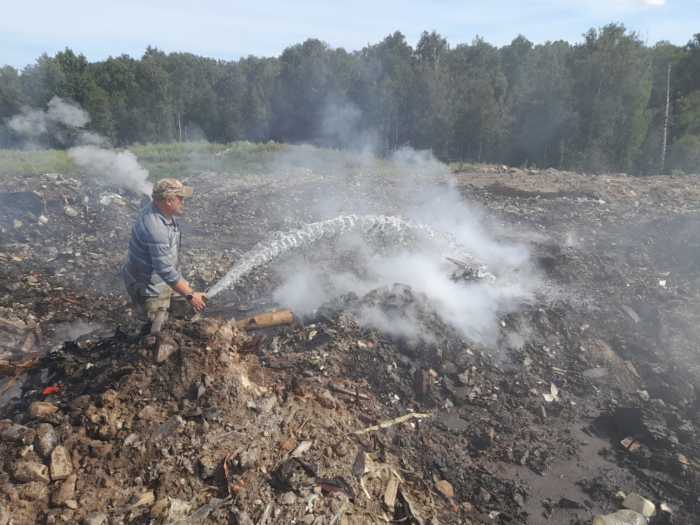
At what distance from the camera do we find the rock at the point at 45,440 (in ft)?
9.59

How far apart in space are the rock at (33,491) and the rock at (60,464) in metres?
0.07

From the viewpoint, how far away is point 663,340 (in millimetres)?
5871

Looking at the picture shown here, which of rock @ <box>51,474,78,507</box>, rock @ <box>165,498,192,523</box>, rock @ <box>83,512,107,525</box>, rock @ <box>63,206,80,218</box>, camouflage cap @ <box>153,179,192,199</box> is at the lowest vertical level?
rock @ <box>165,498,192,523</box>

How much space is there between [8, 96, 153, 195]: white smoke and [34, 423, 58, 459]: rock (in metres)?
9.34

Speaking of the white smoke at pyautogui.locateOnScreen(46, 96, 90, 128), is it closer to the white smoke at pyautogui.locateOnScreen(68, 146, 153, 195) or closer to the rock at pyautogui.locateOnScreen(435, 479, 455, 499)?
the white smoke at pyautogui.locateOnScreen(68, 146, 153, 195)

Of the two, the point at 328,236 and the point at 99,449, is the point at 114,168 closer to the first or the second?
the point at 328,236

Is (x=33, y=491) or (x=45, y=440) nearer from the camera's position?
(x=33, y=491)

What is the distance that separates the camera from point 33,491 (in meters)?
2.74

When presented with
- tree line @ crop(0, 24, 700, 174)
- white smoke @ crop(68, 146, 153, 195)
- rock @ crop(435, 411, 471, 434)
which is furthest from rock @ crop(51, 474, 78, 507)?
tree line @ crop(0, 24, 700, 174)

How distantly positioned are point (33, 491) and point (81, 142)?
20454mm

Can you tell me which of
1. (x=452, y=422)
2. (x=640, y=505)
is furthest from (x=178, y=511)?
(x=640, y=505)

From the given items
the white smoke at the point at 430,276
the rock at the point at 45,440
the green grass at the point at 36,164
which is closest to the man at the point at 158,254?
the rock at the point at 45,440

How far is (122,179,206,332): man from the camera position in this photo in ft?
13.4

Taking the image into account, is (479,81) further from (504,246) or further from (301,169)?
(504,246)
